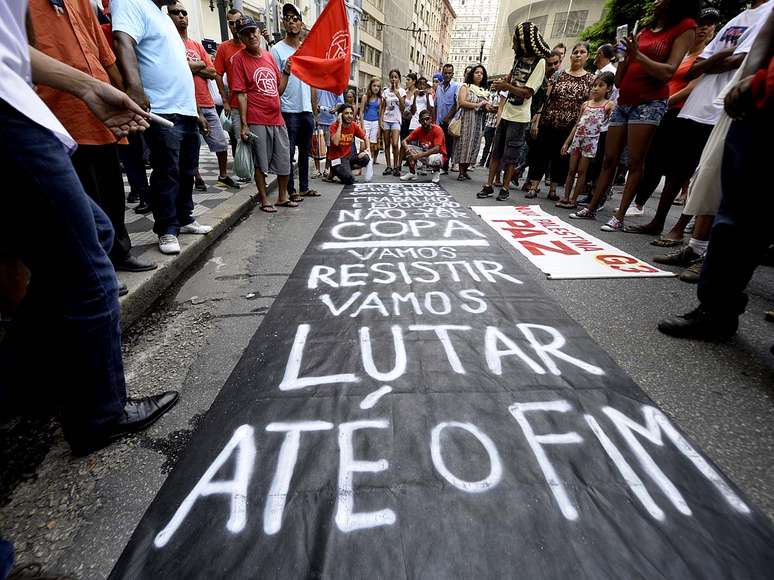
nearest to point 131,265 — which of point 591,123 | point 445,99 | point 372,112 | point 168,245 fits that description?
point 168,245

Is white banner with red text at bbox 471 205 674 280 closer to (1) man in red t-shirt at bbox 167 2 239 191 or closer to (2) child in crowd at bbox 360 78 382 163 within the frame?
(1) man in red t-shirt at bbox 167 2 239 191

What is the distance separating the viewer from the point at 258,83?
3.57 metres

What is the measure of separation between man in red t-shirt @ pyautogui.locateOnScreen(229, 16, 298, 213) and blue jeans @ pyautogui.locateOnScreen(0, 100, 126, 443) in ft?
9.98

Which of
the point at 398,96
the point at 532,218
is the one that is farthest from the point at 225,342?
the point at 398,96

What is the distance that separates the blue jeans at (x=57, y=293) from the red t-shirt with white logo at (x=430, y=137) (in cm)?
581

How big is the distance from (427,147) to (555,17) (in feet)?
111

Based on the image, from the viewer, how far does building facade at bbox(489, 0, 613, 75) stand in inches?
1131

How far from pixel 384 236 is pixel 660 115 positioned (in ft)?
8.37

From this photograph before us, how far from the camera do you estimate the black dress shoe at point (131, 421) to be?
1.18 meters

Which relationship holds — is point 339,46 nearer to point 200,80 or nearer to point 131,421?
point 200,80

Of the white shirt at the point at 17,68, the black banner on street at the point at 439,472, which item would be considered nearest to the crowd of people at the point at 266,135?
the white shirt at the point at 17,68

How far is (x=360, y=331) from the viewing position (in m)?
1.83

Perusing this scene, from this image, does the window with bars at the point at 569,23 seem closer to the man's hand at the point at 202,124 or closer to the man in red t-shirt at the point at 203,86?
the man in red t-shirt at the point at 203,86

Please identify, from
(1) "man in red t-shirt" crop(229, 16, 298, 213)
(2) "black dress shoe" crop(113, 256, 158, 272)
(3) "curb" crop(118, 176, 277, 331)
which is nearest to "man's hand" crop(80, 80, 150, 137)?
(3) "curb" crop(118, 176, 277, 331)
